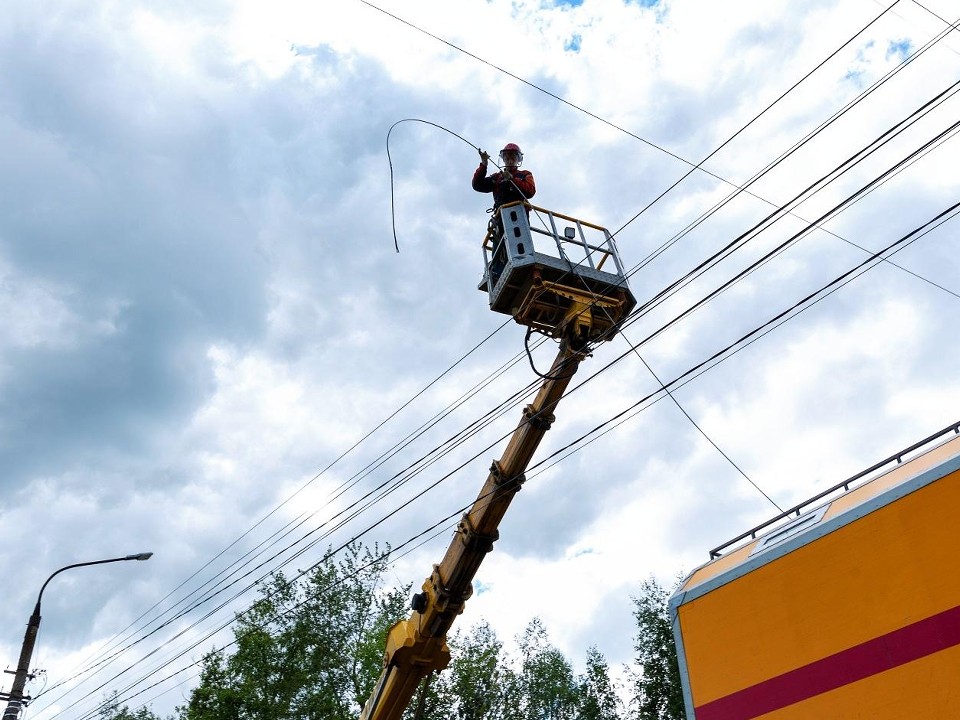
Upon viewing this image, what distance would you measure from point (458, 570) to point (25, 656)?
9784 millimetres

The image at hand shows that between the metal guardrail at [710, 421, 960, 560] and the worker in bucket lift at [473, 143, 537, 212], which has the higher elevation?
the worker in bucket lift at [473, 143, 537, 212]

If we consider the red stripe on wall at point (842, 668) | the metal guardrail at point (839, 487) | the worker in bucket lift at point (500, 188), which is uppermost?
the worker in bucket lift at point (500, 188)

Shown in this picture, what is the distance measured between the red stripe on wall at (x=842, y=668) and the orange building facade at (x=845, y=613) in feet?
0.04

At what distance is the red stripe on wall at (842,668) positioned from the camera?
26.3ft

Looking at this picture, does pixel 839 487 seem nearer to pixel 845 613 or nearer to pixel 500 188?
pixel 845 613

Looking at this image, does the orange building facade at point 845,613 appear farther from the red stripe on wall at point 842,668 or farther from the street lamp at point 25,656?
the street lamp at point 25,656

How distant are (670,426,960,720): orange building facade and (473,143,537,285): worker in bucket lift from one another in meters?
5.93

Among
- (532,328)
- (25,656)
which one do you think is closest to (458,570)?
(532,328)

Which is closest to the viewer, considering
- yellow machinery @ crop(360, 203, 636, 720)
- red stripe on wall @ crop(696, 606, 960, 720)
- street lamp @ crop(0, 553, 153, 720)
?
red stripe on wall @ crop(696, 606, 960, 720)

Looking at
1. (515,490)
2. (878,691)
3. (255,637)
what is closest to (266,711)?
(255,637)

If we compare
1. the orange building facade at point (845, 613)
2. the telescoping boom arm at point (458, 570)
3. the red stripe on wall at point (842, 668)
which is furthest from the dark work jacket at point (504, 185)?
the red stripe on wall at point (842, 668)

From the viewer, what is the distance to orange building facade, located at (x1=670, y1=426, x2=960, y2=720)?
810 cm

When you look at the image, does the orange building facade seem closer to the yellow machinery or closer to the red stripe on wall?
the red stripe on wall

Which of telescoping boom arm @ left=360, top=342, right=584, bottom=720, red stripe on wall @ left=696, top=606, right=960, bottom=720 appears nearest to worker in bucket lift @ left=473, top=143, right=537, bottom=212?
telescoping boom arm @ left=360, top=342, right=584, bottom=720
